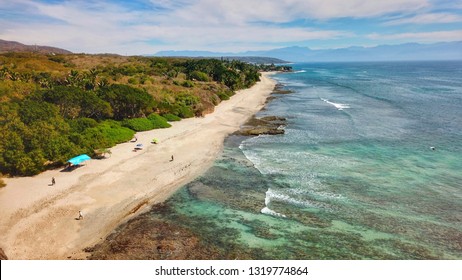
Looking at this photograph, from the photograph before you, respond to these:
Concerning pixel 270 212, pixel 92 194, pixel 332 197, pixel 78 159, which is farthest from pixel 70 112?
pixel 332 197

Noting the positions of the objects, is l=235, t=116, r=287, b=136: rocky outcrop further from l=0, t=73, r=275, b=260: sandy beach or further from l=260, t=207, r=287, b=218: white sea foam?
l=260, t=207, r=287, b=218: white sea foam

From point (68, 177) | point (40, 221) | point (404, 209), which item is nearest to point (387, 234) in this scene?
point (404, 209)

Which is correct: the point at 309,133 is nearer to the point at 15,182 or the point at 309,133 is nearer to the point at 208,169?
the point at 208,169

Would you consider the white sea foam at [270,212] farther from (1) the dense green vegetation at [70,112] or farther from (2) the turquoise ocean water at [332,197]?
(1) the dense green vegetation at [70,112]

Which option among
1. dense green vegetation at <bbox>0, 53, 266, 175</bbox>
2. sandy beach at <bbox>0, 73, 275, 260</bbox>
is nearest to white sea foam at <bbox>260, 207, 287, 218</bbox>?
sandy beach at <bbox>0, 73, 275, 260</bbox>

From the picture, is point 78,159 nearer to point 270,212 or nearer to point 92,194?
point 92,194
